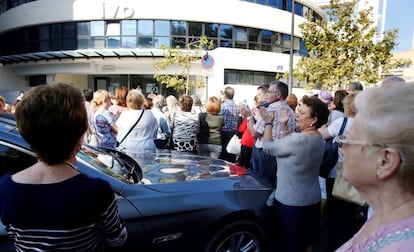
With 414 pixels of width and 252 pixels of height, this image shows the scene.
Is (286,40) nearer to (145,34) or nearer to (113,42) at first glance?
(145,34)

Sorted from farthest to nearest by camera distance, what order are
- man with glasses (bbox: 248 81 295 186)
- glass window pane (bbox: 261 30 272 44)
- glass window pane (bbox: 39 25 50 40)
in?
1. glass window pane (bbox: 39 25 50 40)
2. glass window pane (bbox: 261 30 272 44)
3. man with glasses (bbox: 248 81 295 186)

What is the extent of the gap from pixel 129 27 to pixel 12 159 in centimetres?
2305

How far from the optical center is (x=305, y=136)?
2678 millimetres

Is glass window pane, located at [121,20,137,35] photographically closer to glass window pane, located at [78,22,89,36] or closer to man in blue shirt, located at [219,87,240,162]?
glass window pane, located at [78,22,89,36]

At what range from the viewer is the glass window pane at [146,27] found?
76.1 ft

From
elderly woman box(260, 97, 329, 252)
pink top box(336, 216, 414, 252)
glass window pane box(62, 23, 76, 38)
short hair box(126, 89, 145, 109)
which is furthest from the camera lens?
glass window pane box(62, 23, 76, 38)

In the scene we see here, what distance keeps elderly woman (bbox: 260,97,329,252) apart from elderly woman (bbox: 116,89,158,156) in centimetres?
197

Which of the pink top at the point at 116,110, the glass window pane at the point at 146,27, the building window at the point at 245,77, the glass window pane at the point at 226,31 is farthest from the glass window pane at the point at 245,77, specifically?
the pink top at the point at 116,110

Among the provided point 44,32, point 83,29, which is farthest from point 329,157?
point 44,32

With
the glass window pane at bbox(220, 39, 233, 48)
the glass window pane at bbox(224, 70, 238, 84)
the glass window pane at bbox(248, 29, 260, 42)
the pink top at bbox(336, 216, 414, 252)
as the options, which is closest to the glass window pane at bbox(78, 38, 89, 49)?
the glass window pane at bbox(220, 39, 233, 48)

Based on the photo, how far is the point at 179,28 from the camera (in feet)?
76.3

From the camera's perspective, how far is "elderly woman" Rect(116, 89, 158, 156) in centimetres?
427

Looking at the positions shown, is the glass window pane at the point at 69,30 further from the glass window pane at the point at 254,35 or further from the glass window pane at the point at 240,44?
the glass window pane at the point at 254,35

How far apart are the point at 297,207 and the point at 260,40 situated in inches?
930
